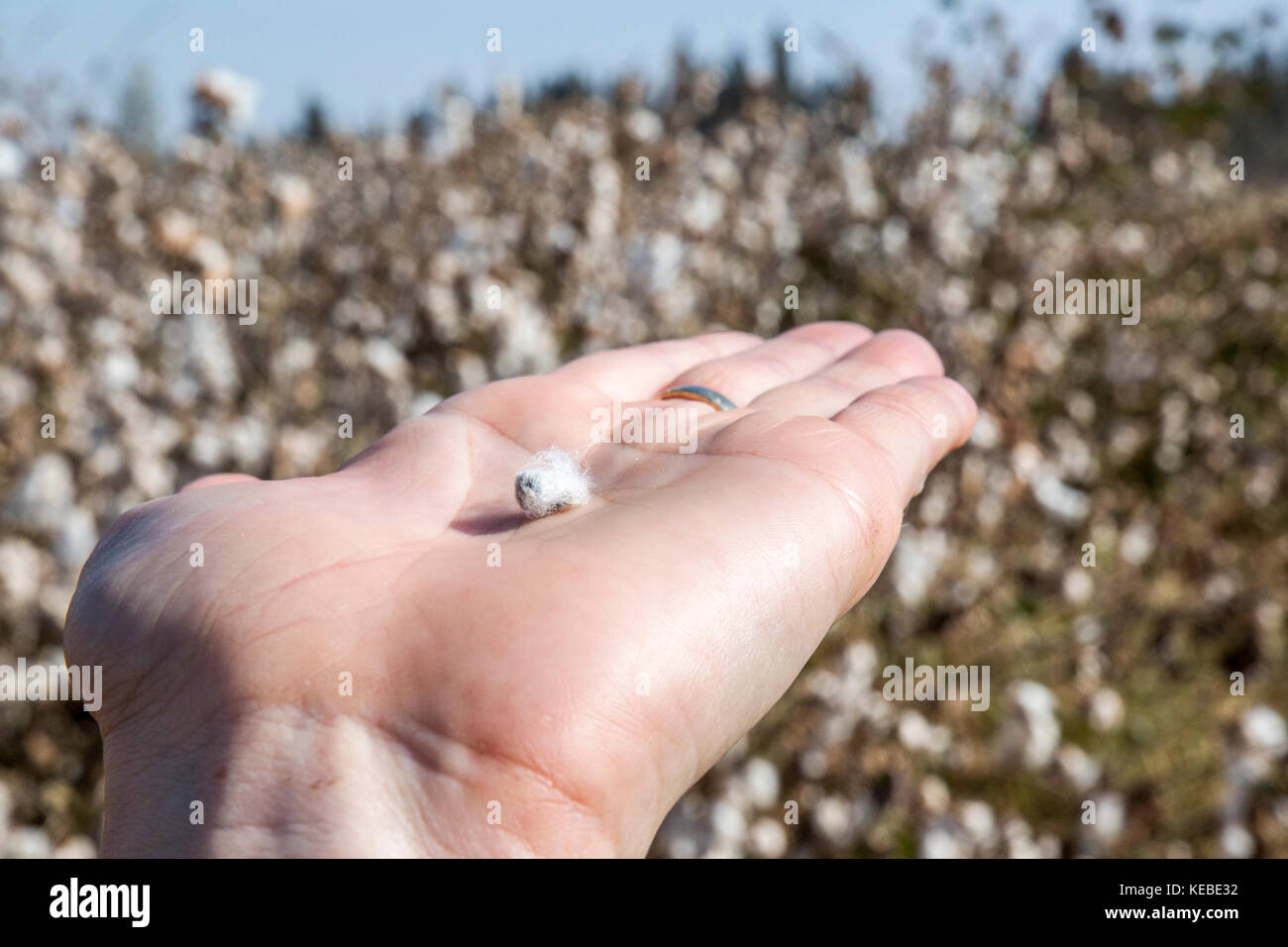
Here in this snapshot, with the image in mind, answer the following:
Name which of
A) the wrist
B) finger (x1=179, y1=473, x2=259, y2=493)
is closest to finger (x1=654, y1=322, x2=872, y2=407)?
finger (x1=179, y1=473, x2=259, y2=493)

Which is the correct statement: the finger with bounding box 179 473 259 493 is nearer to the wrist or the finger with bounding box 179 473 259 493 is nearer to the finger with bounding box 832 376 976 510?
the wrist

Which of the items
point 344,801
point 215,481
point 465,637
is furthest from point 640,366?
point 344,801

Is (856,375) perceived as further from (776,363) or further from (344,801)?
(344,801)

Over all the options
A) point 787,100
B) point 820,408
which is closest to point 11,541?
point 820,408

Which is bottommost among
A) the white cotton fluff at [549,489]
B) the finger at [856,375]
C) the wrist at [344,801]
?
the wrist at [344,801]

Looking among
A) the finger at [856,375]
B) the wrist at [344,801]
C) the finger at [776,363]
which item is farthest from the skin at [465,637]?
the finger at [776,363]

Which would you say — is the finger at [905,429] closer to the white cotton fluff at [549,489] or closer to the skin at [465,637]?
the skin at [465,637]
